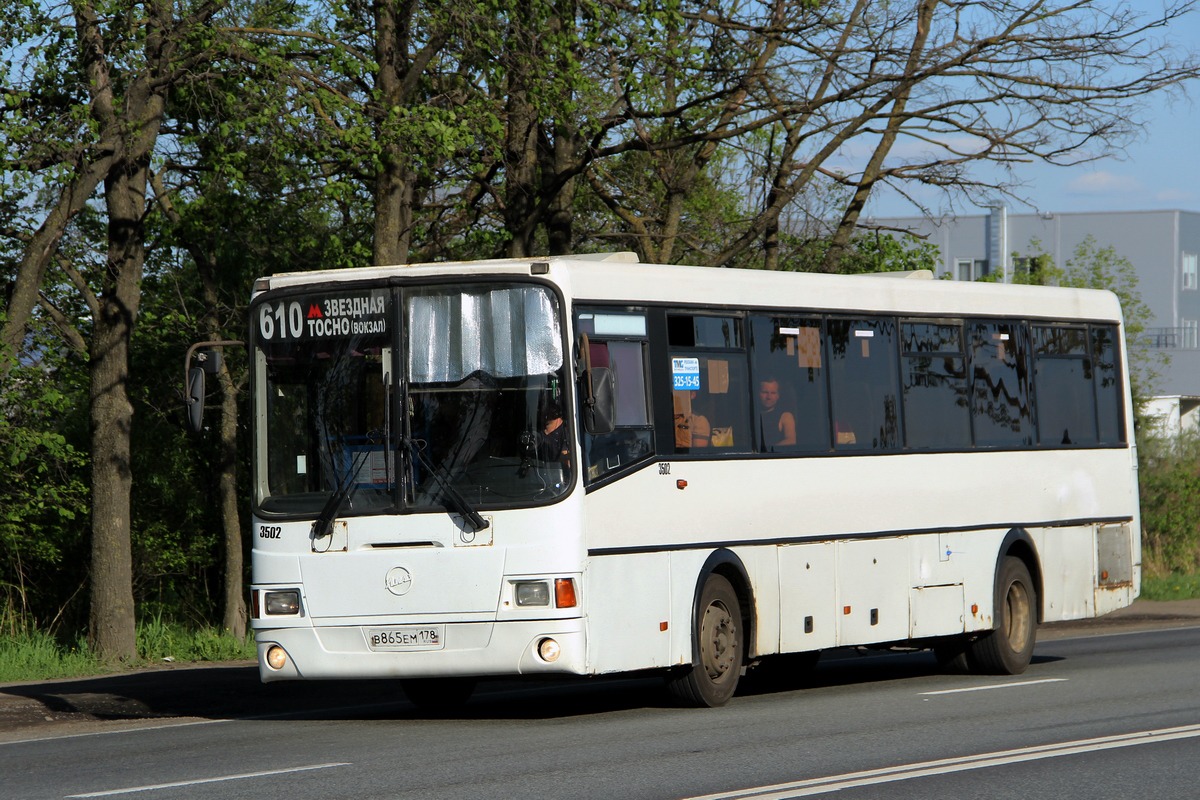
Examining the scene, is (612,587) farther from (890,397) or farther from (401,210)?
(401,210)

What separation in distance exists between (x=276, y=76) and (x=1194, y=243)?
7325cm

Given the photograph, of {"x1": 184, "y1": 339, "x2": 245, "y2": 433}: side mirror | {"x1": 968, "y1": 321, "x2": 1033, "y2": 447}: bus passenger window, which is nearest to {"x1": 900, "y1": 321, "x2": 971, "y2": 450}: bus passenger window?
{"x1": 968, "y1": 321, "x2": 1033, "y2": 447}: bus passenger window

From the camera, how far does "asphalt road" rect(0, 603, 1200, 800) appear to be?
9180 millimetres

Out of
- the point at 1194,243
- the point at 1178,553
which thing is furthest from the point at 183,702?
the point at 1194,243

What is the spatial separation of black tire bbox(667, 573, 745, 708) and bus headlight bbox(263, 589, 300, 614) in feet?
8.93

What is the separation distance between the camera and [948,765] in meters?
9.74

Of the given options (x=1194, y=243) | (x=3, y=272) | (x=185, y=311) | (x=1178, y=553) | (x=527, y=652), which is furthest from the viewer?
(x=1194, y=243)

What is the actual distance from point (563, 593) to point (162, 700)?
4741 mm

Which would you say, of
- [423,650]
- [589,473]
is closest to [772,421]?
[589,473]

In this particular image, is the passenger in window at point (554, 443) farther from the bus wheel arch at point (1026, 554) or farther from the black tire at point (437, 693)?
the bus wheel arch at point (1026, 554)

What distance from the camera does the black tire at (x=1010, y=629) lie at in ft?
53.7

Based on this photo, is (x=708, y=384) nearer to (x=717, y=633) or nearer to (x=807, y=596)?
(x=717, y=633)

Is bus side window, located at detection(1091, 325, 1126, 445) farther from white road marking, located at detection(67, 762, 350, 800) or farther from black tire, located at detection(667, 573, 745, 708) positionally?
white road marking, located at detection(67, 762, 350, 800)

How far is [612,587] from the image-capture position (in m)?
12.1
